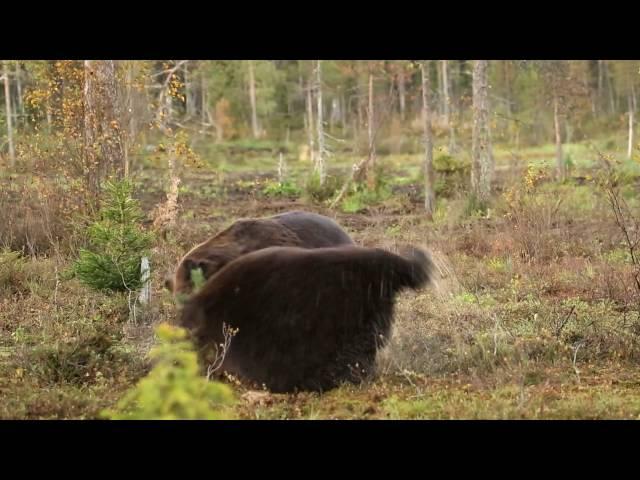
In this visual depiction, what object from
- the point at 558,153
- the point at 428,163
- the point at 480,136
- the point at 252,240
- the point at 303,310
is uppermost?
the point at 480,136

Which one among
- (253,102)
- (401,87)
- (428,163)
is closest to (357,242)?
(428,163)

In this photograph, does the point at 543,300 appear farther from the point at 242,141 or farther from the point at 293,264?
the point at 242,141

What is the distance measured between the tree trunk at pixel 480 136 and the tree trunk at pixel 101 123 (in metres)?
8.70

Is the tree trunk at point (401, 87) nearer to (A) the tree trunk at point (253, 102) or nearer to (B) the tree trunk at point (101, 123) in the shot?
(A) the tree trunk at point (253, 102)

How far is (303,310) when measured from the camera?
18.6 feet

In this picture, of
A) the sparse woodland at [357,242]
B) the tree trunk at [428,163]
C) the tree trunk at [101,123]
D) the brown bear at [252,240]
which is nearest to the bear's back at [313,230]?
the brown bear at [252,240]

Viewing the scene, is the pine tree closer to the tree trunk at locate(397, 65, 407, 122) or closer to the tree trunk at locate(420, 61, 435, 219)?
the tree trunk at locate(420, 61, 435, 219)

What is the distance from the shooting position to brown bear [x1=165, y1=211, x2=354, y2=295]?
6.34 metres

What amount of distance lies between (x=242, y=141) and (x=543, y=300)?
39.5 m

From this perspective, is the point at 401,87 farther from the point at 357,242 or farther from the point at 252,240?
the point at 252,240

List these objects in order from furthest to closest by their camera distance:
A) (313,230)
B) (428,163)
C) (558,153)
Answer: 1. (558,153)
2. (428,163)
3. (313,230)

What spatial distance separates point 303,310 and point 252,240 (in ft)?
3.48

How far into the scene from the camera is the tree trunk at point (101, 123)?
12.2m

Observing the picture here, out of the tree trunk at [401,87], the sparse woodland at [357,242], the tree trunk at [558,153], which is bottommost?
the sparse woodland at [357,242]
